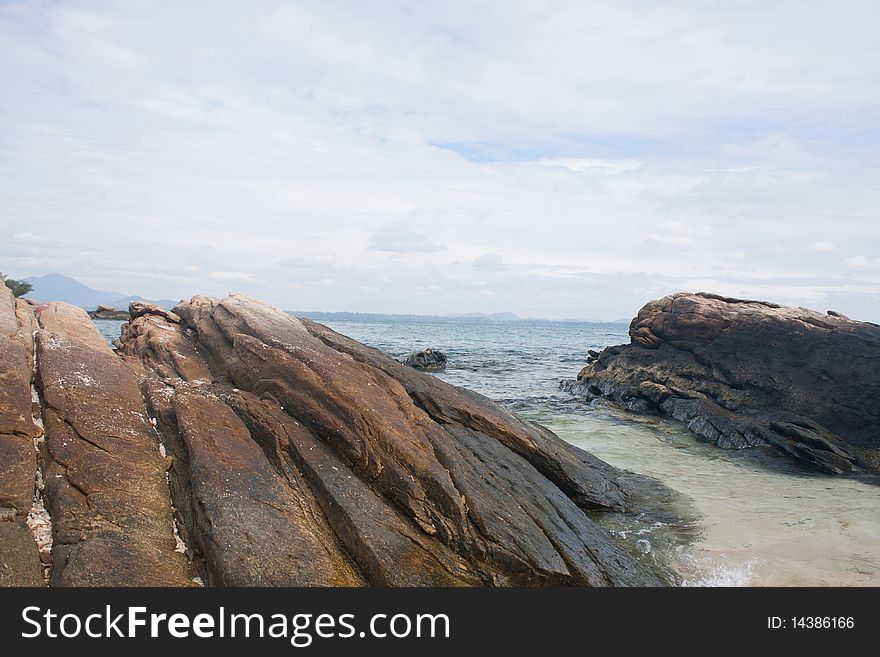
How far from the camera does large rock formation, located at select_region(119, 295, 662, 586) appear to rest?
7.29 meters

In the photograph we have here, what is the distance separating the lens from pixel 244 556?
22.1 ft

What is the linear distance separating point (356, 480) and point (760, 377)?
18.3 m

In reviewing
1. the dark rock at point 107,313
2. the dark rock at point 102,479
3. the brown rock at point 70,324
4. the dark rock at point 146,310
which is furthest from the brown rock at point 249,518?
the dark rock at point 107,313

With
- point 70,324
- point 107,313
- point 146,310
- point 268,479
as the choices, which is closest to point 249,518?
point 268,479

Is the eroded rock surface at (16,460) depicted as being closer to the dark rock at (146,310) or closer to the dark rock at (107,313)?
the dark rock at (146,310)

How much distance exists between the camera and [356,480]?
872 cm

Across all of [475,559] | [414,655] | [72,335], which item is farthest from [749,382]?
[72,335]

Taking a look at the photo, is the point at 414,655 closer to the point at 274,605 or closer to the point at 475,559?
the point at 274,605

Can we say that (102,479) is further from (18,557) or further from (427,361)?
(427,361)

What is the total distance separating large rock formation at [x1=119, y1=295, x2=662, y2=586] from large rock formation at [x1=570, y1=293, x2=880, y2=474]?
8664 millimetres

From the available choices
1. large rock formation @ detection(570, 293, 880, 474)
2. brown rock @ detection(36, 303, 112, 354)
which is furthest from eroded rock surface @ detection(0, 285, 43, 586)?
large rock formation @ detection(570, 293, 880, 474)

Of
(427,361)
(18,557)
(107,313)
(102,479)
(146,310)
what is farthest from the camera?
(107,313)

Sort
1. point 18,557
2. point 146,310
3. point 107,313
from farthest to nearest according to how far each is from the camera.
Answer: point 107,313 < point 146,310 < point 18,557

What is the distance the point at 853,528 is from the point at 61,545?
13.3 meters
